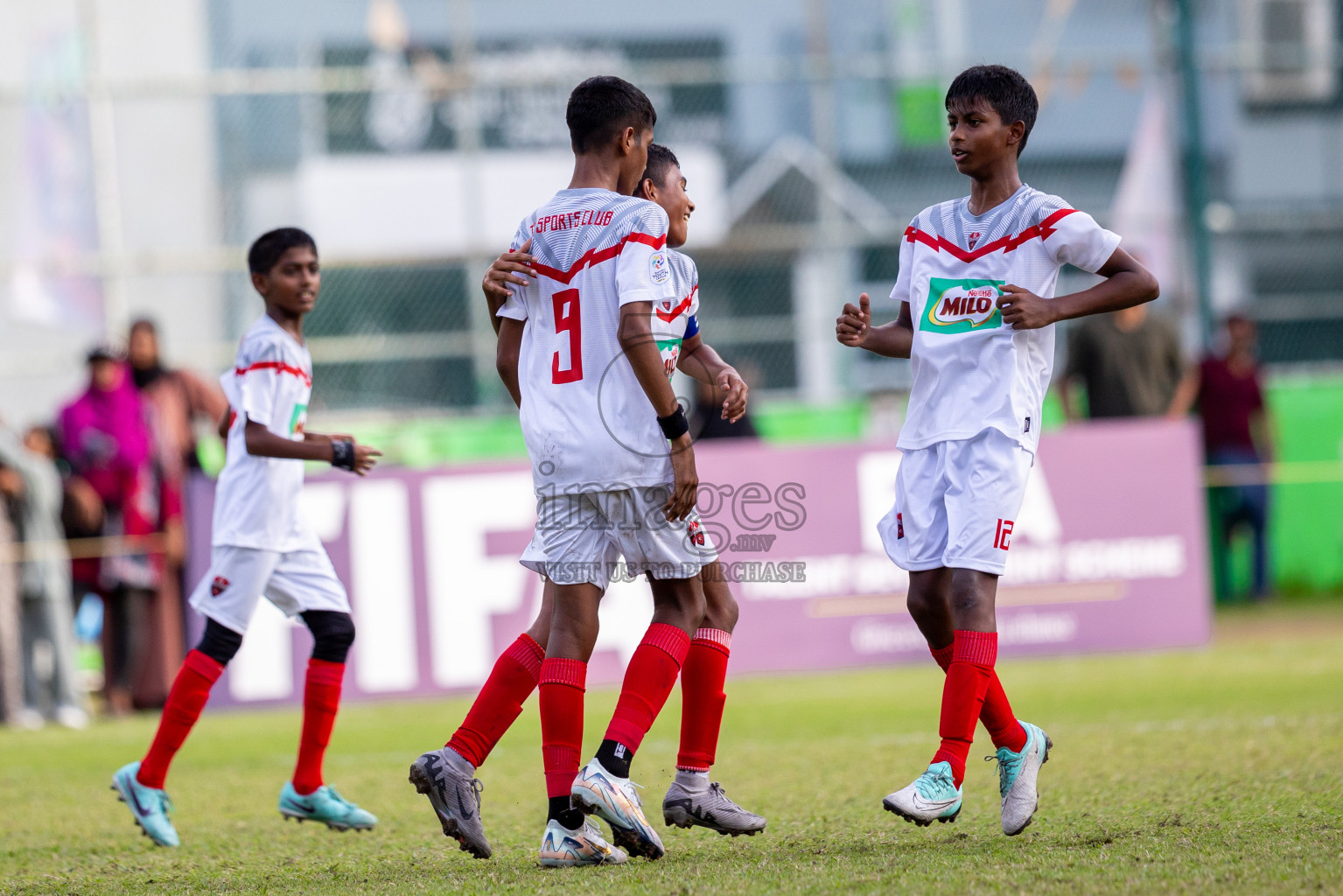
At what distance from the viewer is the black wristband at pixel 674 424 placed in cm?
395

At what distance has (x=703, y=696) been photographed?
4238 mm

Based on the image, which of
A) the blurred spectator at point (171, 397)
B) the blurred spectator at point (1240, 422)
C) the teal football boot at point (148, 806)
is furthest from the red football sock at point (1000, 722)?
the blurred spectator at point (1240, 422)

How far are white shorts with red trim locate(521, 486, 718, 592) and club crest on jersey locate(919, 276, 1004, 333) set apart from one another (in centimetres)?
88

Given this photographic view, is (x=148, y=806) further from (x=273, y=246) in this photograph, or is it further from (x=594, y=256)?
(x=594, y=256)

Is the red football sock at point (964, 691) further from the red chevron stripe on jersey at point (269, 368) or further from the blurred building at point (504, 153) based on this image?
the blurred building at point (504, 153)

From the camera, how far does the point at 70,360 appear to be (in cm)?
1380

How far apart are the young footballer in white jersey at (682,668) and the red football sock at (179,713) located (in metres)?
1.29

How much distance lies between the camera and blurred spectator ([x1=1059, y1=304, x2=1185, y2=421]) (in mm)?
11445

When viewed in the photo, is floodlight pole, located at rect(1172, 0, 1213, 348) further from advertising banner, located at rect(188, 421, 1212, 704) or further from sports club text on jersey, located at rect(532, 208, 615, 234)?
sports club text on jersey, located at rect(532, 208, 615, 234)

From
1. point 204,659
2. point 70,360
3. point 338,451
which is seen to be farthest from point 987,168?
point 70,360

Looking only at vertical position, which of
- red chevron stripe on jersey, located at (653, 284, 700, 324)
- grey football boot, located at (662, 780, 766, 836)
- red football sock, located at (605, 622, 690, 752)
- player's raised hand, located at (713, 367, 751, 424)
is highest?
red chevron stripe on jersey, located at (653, 284, 700, 324)

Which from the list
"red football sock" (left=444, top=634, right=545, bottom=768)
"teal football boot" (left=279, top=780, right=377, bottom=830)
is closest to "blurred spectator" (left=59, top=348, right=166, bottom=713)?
"teal football boot" (left=279, top=780, right=377, bottom=830)

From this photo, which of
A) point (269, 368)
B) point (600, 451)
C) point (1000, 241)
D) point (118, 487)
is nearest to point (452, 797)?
point (600, 451)

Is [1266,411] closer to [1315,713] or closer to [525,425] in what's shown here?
[1315,713]
